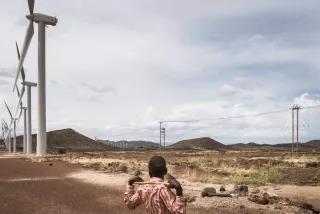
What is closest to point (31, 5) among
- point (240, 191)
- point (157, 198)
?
point (240, 191)

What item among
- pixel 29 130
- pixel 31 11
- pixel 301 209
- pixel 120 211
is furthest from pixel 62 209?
pixel 29 130

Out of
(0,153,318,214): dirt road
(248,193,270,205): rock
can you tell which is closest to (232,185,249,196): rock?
(0,153,318,214): dirt road

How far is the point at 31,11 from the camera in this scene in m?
66.3

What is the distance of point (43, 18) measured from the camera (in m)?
66.8

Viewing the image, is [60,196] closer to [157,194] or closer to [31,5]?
[157,194]

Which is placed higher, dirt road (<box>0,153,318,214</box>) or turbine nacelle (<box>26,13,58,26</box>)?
turbine nacelle (<box>26,13,58,26</box>)

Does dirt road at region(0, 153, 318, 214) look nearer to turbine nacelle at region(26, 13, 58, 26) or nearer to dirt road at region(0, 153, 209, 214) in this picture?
dirt road at region(0, 153, 209, 214)

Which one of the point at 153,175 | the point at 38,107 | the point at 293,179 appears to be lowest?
the point at 293,179

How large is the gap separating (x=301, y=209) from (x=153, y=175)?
538 inches

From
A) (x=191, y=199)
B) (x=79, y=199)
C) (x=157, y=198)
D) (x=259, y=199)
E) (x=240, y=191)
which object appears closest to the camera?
(x=157, y=198)

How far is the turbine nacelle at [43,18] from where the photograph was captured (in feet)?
217

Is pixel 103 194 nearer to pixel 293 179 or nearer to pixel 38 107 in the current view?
pixel 293 179

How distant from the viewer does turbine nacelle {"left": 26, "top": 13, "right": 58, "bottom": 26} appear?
6609cm

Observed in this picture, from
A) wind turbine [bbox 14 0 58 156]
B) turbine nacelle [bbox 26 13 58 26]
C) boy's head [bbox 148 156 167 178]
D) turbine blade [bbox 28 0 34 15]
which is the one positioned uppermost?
turbine blade [bbox 28 0 34 15]
